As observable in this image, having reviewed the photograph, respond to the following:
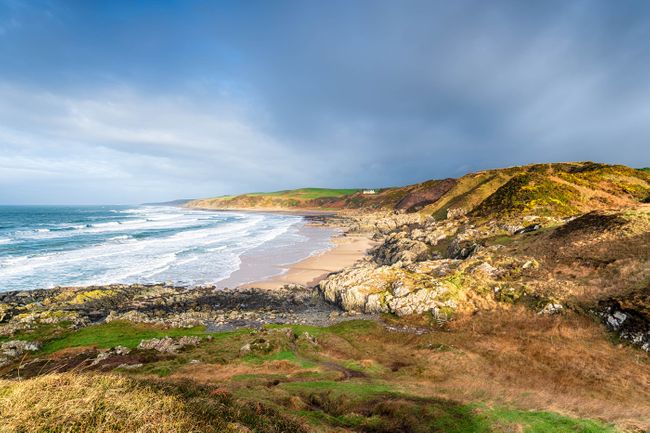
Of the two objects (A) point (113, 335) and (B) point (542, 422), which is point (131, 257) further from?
(B) point (542, 422)

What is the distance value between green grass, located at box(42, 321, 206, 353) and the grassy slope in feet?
0.76

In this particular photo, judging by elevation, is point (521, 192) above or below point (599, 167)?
below

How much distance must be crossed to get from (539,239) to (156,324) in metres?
43.6

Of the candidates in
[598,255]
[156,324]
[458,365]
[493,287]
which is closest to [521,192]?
[598,255]

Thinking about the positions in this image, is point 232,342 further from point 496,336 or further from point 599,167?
point 599,167

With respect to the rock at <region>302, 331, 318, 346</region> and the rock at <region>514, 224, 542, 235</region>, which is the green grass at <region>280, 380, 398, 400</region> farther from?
the rock at <region>514, 224, 542, 235</region>

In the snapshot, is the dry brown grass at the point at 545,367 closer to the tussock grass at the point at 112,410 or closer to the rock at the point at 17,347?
the tussock grass at the point at 112,410

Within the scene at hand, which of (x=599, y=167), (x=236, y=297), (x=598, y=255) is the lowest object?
(x=236, y=297)

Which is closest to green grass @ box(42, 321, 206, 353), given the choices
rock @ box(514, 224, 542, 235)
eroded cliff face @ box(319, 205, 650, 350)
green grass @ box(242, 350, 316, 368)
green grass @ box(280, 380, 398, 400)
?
green grass @ box(242, 350, 316, 368)

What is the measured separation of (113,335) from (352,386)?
22760 millimetres

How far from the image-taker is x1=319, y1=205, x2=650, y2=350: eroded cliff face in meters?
24.2

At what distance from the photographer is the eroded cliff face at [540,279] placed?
24.2 meters

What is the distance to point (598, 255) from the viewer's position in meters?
30.0

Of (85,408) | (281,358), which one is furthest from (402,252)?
(85,408)
